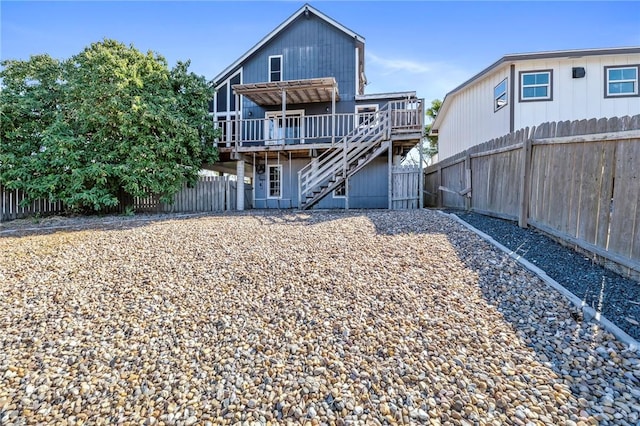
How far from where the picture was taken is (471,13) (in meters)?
10.2

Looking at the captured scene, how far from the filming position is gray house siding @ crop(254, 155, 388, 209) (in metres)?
14.3

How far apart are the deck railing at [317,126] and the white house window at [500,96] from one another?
9.12 feet

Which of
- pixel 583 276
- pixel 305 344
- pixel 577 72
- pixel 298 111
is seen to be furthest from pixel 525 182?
pixel 298 111

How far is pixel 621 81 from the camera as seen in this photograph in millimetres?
11141

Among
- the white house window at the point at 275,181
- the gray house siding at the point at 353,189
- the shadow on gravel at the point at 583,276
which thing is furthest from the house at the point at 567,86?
the white house window at the point at 275,181

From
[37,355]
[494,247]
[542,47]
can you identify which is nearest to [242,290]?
[37,355]

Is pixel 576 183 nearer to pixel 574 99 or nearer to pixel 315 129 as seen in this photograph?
pixel 574 99

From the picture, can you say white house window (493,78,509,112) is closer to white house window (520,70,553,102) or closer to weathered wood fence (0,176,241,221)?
white house window (520,70,553,102)

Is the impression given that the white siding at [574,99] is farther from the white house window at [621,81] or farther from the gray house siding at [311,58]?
the gray house siding at [311,58]

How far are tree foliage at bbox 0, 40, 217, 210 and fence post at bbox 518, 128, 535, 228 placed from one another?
33.2ft

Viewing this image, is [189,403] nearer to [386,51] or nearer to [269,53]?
[269,53]

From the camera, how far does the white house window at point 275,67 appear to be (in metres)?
15.7

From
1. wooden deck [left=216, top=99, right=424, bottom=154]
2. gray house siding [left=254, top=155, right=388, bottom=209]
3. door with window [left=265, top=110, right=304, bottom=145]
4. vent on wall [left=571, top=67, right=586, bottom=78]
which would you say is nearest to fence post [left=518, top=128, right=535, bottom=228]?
wooden deck [left=216, top=99, right=424, bottom=154]

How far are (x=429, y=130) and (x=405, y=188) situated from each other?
49.3ft
